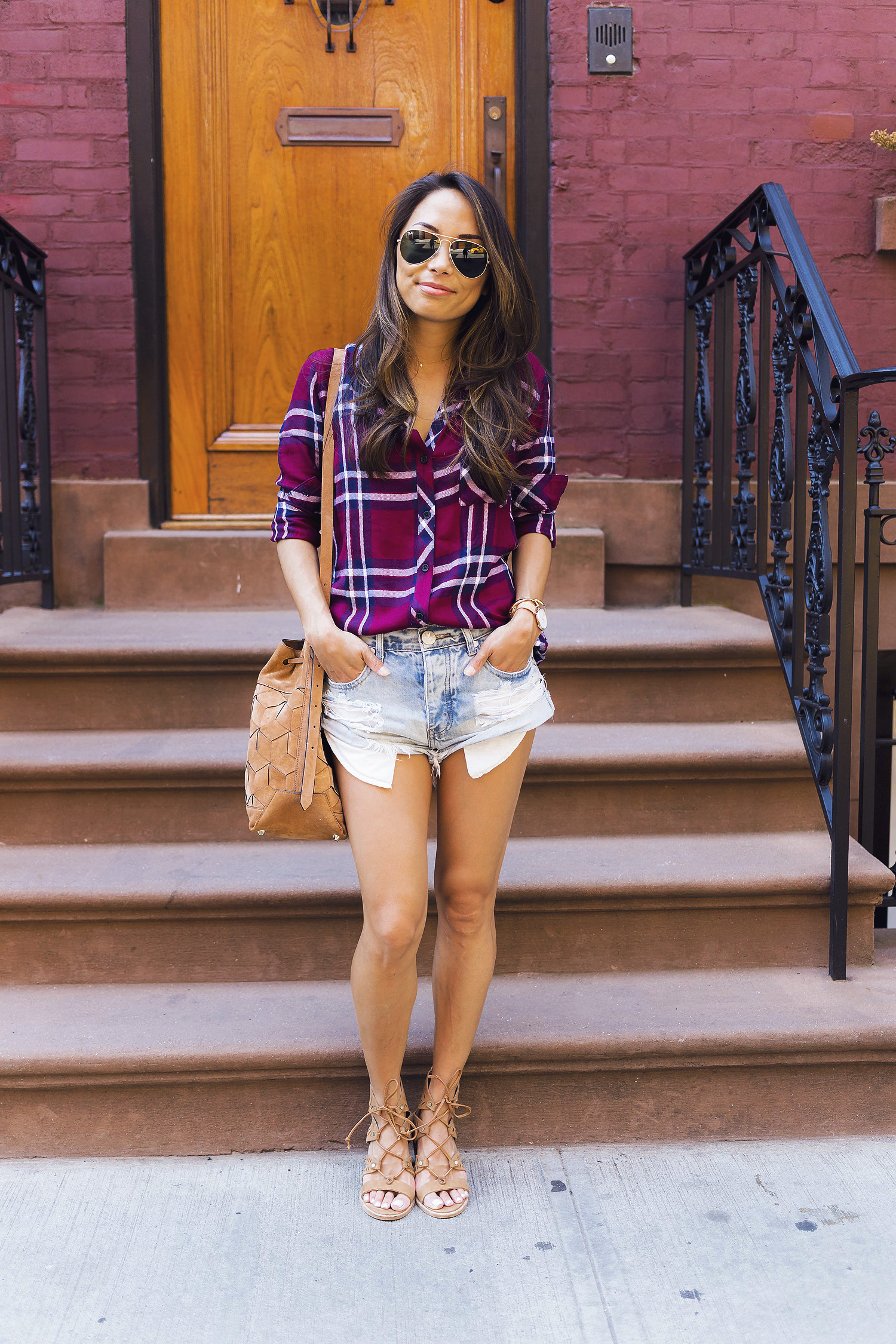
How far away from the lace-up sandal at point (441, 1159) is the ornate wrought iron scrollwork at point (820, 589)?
4.08 ft

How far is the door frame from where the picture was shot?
A: 386cm

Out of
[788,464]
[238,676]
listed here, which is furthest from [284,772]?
[788,464]

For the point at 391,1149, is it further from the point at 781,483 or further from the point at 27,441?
the point at 27,441

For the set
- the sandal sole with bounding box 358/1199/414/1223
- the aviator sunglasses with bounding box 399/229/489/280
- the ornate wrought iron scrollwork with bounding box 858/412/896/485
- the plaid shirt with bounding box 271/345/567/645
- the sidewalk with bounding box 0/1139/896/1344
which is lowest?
the sidewalk with bounding box 0/1139/896/1344

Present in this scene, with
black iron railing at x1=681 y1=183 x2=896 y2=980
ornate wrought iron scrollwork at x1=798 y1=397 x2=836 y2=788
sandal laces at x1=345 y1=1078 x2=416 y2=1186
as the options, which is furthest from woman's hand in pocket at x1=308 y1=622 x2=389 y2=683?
ornate wrought iron scrollwork at x1=798 y1=397 x2=836 y2=788

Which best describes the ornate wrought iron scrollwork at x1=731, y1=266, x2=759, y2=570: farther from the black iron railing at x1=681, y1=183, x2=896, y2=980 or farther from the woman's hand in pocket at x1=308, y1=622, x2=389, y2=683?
the woman's hand in pocket at x1=308, y1=622, x2=389, y2=683

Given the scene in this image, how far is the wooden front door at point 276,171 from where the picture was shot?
3955 mm

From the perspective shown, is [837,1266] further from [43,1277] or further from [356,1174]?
[43,1277]

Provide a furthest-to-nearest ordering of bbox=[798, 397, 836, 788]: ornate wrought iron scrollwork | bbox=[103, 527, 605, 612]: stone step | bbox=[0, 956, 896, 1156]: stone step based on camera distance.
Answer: bbox=[103, 527, 605, 612]: stone step → bbox=[798, 397, 836, 788]: ornate wrought iron scrollwork → bbox=[0, 956, 896, 1156]: stone step

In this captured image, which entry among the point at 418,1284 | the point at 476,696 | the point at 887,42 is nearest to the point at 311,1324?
the point at 418,1284

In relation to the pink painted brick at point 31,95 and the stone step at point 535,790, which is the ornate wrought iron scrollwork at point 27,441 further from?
the stone step at point 535,790

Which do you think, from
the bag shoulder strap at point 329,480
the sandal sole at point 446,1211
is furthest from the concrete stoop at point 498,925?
the bag shoulder strap at point 329,480

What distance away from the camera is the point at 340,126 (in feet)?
13.1

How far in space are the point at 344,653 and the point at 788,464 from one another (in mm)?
2004
